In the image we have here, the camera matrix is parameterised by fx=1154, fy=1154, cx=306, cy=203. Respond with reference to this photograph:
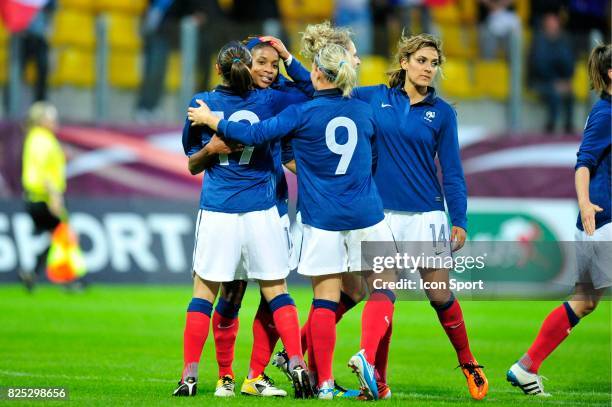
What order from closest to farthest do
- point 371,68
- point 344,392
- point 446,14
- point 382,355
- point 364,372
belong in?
point 364,372 → point 344,392 → point 382,355 → point 371,68 → point 446,14

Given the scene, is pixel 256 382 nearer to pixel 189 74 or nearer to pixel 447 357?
pixel 447 357

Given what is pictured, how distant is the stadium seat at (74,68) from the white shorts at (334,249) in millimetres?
9546

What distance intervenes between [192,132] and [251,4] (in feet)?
32.0

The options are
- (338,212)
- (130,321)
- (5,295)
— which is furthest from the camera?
(5,295)

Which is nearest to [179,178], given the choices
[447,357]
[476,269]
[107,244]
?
[107,244]

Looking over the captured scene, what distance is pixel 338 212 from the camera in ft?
24.1

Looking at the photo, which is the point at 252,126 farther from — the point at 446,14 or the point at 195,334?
the point at 446,14

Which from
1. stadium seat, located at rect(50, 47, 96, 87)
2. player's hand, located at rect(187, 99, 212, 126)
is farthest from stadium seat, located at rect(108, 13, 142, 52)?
player's hand, located at rect(187, 99, 212, 126)

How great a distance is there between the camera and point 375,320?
289 inches

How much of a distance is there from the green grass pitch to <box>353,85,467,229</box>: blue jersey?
1.32 meters

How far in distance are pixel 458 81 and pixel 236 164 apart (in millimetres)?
10814

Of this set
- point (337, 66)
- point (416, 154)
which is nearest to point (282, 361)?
point (416, 154)

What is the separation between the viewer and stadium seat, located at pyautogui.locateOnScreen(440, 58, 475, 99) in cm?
1761

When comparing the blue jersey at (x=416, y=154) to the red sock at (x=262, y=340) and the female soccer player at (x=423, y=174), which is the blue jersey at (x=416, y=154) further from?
the red sock at (x=262, y=340)
